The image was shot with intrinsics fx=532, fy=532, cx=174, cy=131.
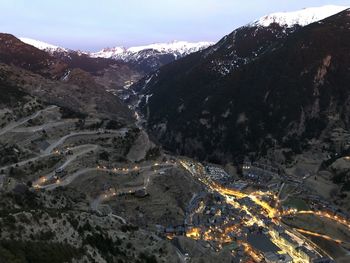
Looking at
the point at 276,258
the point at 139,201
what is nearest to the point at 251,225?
the point at 276,258

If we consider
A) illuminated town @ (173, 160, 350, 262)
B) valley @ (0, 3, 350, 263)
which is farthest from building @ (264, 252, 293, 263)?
valley @ (0, 3, 350, 263)

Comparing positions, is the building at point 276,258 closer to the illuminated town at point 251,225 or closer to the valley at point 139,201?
the illuminated town at point 251,225

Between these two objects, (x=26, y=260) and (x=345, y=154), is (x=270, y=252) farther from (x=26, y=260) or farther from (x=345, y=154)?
(x=345, y=154)

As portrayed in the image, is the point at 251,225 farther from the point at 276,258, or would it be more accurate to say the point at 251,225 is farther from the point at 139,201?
the point at 139,201

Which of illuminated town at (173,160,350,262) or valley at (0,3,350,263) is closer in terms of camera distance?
valley at (0,3,350,263)

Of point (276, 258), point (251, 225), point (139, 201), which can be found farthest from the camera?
point (251, 225)

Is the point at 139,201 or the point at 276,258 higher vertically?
the point at 139,201

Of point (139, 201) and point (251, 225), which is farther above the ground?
point (139, 201)

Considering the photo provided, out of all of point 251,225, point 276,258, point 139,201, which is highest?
point 139,201

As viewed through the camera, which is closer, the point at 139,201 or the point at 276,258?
the point at 276,258

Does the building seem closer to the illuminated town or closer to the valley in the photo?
the illuminated town

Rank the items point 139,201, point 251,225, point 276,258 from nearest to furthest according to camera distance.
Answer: point 276,258 < point 139,201 < point 251,225

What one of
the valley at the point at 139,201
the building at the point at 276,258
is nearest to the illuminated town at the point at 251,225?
the building at the point at 276,258
